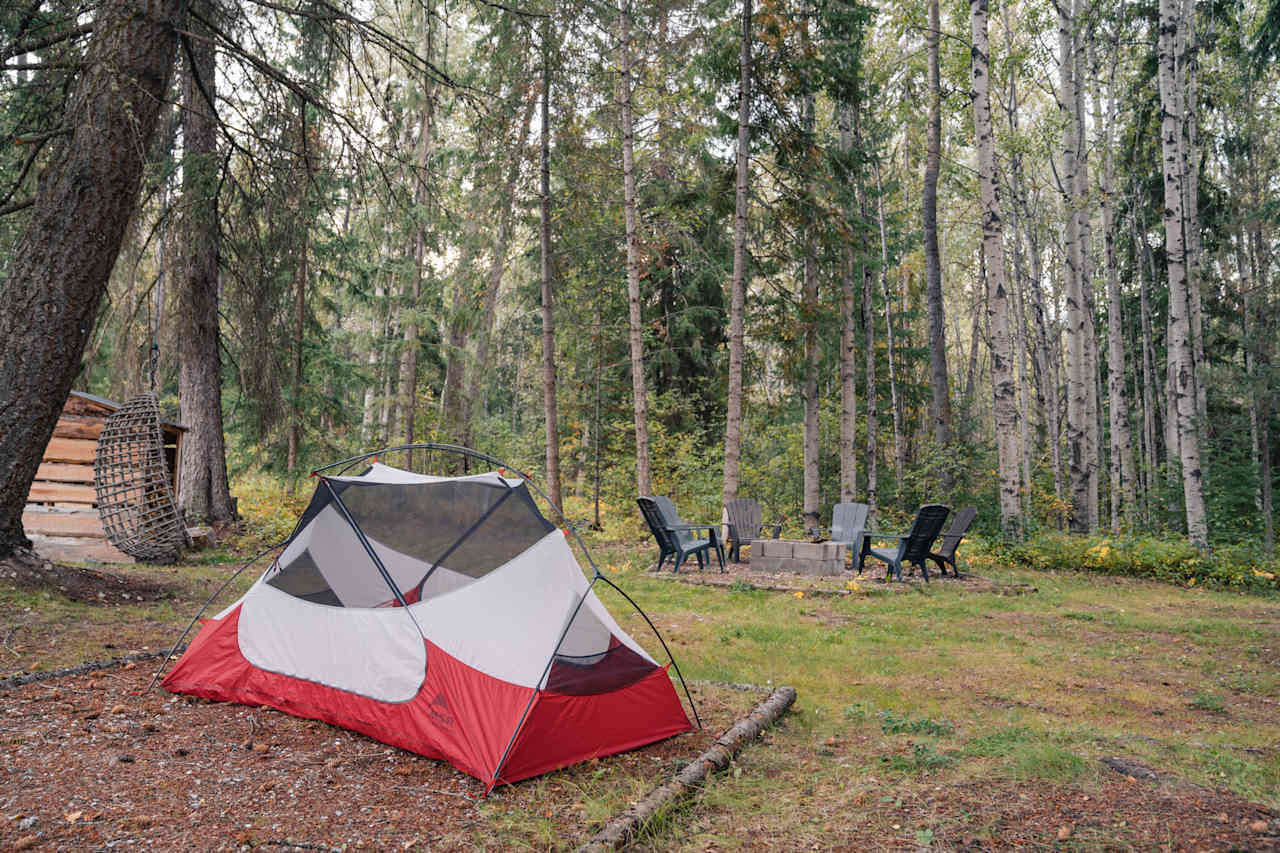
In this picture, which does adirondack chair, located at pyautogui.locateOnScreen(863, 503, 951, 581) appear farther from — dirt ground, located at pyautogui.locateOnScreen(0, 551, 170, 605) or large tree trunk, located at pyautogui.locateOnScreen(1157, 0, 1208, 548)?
dirt ground, located at pyautogui.locateOnScreen(0, 551, 170, 605)

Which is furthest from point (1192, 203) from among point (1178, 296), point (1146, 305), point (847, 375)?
point (847, 375)

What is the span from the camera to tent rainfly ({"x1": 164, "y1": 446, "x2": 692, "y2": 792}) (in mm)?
3828

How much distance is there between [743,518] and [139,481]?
7844 mm

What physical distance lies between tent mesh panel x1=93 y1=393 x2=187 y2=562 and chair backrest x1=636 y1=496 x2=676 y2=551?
5.56 meters

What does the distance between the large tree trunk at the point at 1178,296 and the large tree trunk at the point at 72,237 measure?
11837mm

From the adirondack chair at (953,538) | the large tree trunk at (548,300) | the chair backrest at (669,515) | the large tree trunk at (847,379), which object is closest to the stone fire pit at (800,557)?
the chair backrest at (669,515)

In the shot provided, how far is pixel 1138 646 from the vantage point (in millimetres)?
6355

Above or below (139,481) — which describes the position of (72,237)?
above

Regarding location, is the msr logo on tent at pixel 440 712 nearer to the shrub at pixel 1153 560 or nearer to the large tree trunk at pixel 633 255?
the large tree trunk at pixel 633 255

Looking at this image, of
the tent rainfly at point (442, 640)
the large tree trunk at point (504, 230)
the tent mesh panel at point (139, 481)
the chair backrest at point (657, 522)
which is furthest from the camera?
the large tree trunk at point (504, 230)

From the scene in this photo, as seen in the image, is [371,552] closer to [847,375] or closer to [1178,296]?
[847,375]

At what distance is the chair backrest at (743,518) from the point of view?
11250 millimetres

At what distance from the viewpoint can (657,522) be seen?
381 inches

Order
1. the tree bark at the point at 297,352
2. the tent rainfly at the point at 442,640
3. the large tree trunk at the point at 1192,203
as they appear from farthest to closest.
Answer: the large tree trunk at the point at 1192,203, the tree bark at the point at 297,352, the tent rainfly at the point at 442,640
